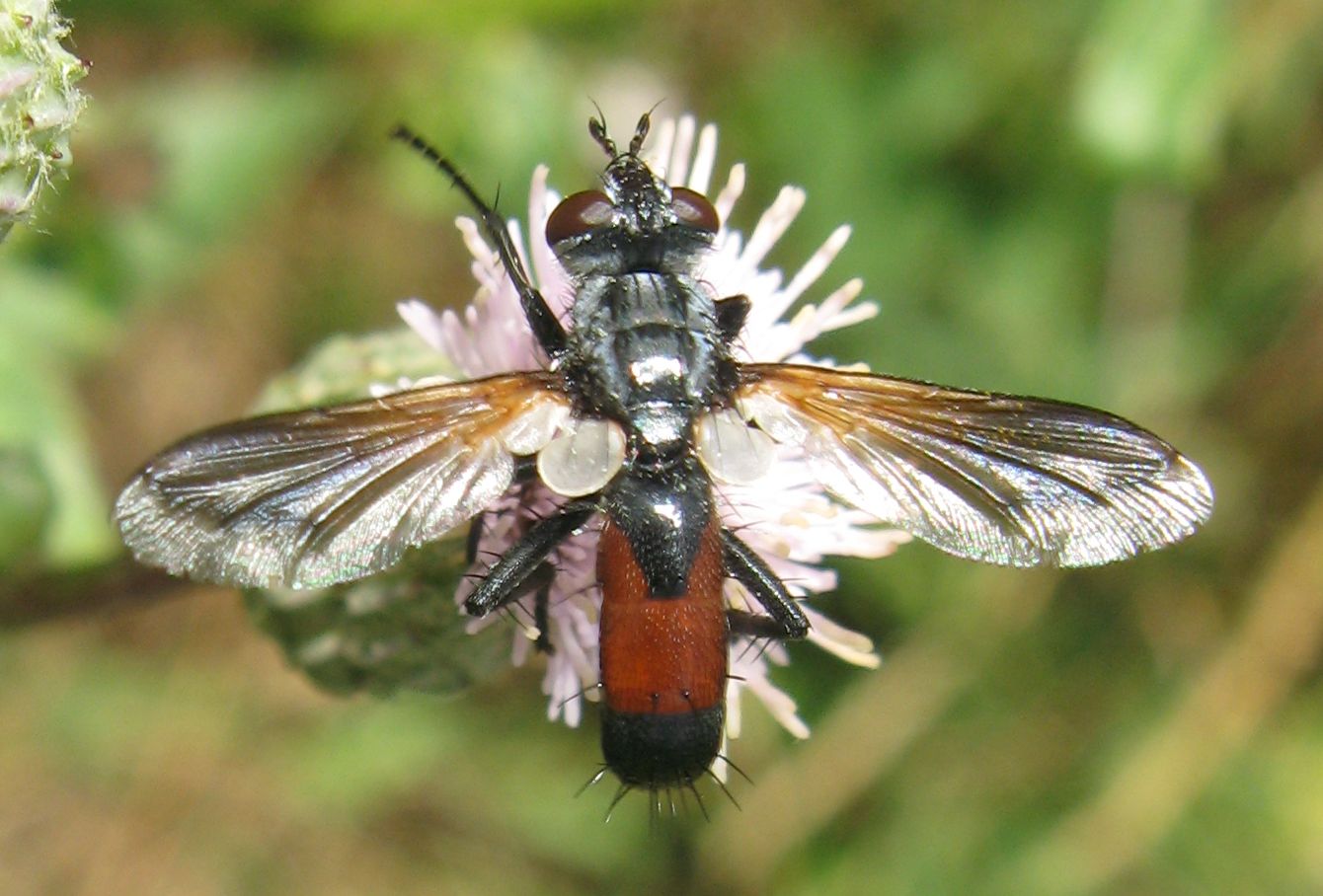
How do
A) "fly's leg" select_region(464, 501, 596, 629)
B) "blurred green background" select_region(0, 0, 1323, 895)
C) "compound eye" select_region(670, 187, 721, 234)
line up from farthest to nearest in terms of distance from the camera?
1. "blurred green background" select_region(0, 0, 1323, 895)
2. "compound eye" select_region(670, 187, 721, 234)
3. "fly's leg" select_region(464, 501, 596, 629)

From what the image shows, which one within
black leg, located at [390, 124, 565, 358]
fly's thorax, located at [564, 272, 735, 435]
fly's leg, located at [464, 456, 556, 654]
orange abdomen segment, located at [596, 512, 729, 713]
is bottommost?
orange abdomen segment, located at [596, 512, 729, 713]

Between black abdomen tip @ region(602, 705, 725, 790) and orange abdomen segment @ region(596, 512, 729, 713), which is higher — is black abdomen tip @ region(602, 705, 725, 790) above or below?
below

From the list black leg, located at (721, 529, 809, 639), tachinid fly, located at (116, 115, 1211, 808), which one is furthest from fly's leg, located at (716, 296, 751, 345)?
black leg, located at (721, 529, 809, 639)

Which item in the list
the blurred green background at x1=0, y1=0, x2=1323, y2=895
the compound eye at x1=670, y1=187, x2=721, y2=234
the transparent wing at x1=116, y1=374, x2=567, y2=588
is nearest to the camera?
the transparent wing at x1=116, y1=374, x2=567, y2=588

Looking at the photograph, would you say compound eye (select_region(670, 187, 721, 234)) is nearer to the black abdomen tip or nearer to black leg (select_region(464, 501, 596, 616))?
black leg (select_region(464, 501, 596, 616))

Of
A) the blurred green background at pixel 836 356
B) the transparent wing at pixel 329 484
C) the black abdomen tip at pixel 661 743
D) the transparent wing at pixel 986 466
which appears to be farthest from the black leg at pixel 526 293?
the blurred green background at pixel 836 356

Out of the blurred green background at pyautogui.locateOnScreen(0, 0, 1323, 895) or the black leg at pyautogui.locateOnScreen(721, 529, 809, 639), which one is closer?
the black leg at pyautogui.locateOnScreen(721, 529, 809, 639)

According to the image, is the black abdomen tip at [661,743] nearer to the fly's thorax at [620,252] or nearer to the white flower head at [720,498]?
the white flower head at [720,498]
